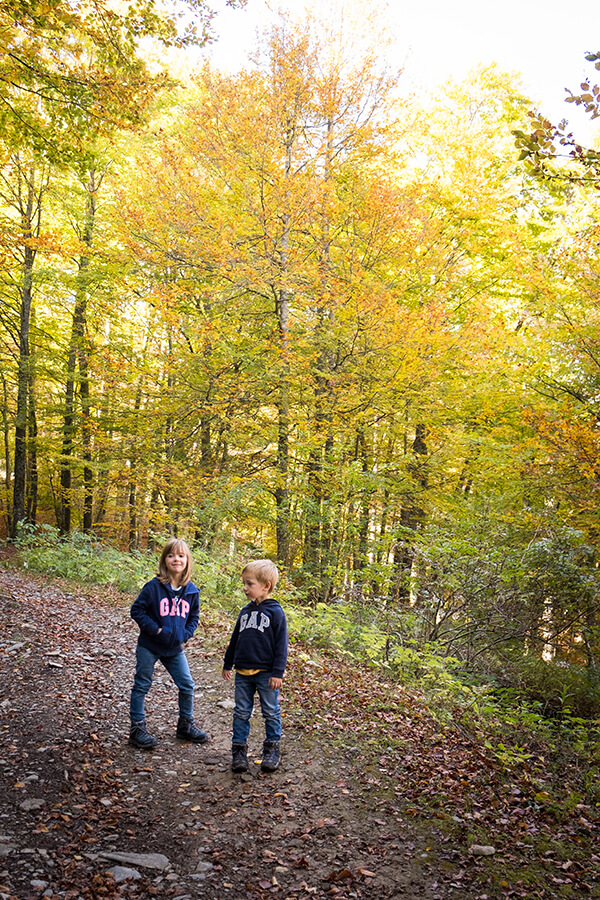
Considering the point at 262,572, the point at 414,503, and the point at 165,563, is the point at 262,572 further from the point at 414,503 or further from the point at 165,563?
the point at 414,503

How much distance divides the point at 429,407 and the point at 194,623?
8387 mm

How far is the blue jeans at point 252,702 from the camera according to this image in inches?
166

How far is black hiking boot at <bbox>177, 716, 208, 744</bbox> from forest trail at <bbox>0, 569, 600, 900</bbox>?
129 millimetres

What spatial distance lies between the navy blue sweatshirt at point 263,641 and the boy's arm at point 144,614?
2.12 feet

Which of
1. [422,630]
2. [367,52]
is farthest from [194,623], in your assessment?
[367,52]

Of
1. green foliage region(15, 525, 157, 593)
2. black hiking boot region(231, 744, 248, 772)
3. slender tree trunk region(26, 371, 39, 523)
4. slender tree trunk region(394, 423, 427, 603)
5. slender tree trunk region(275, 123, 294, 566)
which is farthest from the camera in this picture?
slender tree trunk region(26, 371, 39, 523)

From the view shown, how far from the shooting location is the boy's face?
4248 mm

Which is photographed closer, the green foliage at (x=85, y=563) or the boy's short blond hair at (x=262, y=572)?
the boy's short blond hair at (x=262, y=572)

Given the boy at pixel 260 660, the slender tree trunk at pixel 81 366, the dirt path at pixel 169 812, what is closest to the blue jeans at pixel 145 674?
the dirt path at pixel 169 812

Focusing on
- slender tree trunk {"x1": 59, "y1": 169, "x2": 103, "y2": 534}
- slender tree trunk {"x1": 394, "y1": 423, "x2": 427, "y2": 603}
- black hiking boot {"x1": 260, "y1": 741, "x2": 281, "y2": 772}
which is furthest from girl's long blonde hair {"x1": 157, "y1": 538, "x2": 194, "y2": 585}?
slender tree trunk {"x1": 59, "y1": 169, "x2": 103, "y2": 534}

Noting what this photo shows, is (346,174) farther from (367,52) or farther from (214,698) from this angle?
(214,698)

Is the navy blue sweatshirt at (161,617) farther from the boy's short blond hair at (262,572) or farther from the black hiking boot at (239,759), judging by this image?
the black hiking boot at (239,759)

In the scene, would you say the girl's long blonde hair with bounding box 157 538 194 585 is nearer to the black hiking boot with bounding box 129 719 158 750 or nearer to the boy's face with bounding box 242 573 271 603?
the boy's face with bounding box 242 573 271 603

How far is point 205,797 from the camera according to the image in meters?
3.79
